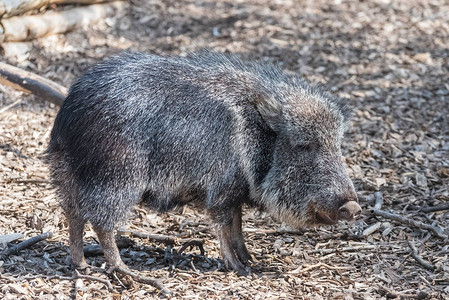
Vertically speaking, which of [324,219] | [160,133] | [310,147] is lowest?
[324,219]

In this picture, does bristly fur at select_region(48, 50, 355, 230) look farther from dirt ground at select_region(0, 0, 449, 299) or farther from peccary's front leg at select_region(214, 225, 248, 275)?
dirt ground at select_region(0, 0, 449, 299)

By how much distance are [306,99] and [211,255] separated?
1.55 metres

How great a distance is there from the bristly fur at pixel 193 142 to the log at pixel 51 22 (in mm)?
3686

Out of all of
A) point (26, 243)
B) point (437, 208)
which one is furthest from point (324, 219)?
point (26, 243)

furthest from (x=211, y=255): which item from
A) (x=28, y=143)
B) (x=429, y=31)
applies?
(x=429, y=31)

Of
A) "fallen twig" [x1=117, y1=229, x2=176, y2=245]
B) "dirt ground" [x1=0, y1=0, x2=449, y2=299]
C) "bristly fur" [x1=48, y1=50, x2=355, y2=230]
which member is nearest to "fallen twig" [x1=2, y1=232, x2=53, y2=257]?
"dirt ground" [x1=0, y1=0, x2=449, y2=299]

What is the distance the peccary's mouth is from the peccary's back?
21.5 inches

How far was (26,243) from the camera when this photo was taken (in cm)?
509

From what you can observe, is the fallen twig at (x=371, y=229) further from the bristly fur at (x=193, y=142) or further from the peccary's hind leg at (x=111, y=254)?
the peccary's hind leg at (x=111, y=254)

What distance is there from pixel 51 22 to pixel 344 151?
4.37 meters

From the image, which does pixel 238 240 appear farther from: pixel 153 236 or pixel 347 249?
pixel 347 249

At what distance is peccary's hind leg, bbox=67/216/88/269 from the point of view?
4.84 m

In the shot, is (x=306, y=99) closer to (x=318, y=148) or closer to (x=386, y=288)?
(x=318, y=148)

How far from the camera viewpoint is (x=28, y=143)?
6.83 metres
